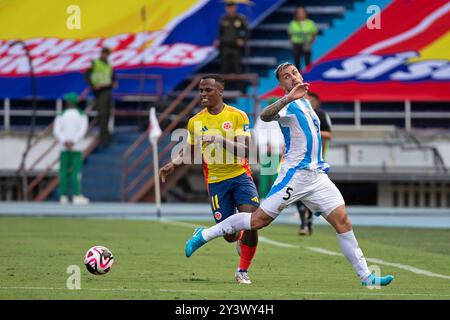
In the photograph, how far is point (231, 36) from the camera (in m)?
34.1

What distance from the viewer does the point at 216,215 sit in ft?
48.9

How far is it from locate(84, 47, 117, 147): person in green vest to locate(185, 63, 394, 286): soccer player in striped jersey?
20154mm

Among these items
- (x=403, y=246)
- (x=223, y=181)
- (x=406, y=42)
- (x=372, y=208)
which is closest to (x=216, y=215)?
(x=223, y=181)

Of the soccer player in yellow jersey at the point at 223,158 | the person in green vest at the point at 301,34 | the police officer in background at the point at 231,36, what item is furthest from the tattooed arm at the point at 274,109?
the person in green vest at the point at 301,34

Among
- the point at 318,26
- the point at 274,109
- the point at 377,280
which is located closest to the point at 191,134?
the point at 274,109

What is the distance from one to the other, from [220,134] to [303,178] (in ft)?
4.58

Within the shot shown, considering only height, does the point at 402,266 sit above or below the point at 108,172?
above

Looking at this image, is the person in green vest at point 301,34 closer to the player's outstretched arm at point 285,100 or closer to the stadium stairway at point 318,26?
the stadium stairway at point 318,26

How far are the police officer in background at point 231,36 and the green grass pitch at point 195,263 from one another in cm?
928

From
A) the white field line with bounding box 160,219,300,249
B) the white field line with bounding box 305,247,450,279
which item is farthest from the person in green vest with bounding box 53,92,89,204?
the white field line with bounding box 305,247,450,279

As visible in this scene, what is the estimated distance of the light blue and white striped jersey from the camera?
13.6m

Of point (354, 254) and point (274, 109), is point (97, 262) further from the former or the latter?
point (354, 254)
